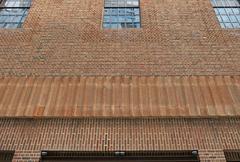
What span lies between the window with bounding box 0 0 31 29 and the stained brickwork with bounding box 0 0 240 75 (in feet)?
2.18

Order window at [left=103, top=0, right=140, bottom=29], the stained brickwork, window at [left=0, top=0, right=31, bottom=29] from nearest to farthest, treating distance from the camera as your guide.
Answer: the stained brickwork < window at [left=103, top=0, right=140, bottom=29] < window at [left=0, top=0, right=31, bottom=29]

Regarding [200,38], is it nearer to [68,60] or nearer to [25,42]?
[68,60]

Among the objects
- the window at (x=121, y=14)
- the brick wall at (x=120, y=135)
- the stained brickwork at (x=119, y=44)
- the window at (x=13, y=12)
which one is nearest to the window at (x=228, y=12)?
the stained brickwork at (x=119, y=44)

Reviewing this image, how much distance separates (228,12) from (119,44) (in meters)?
5.18

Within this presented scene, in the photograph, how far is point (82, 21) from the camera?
1041cm

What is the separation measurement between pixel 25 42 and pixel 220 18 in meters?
7.70

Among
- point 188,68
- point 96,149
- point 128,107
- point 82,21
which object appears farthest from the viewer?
point 82,21

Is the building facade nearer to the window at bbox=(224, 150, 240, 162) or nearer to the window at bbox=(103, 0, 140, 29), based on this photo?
the window at bbox=(103, 0, 140, 29)

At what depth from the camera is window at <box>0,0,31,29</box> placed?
35.6 ft

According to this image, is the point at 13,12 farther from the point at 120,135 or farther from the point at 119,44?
the point at 120,135

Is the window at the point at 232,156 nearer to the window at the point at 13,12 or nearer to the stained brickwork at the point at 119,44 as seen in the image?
the stained brickwork at the point at 119,44

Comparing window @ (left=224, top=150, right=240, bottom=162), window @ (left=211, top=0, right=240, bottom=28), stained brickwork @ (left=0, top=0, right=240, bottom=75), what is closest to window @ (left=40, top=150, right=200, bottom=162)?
window @ (left=224, top=150, right=240, bottom=162)

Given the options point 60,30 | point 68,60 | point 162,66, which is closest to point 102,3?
point 60,30

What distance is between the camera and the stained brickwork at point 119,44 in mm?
8836
